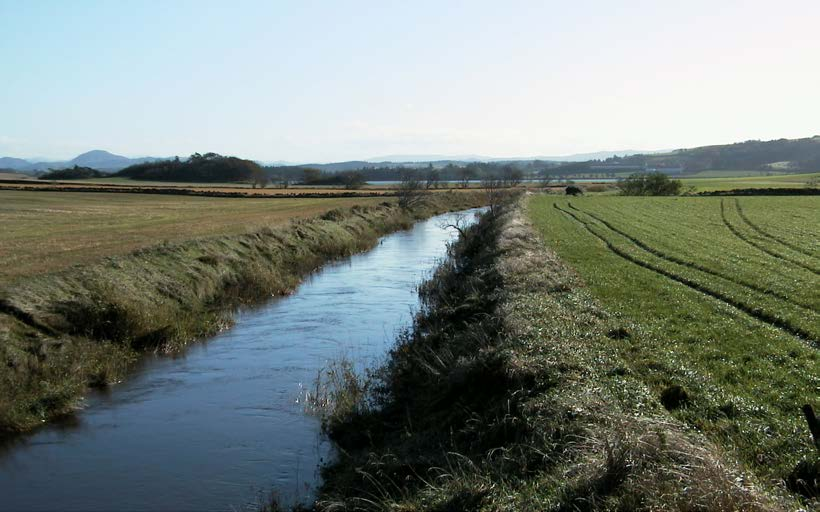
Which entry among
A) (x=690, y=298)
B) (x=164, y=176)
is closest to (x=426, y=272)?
(x=690, y=298)

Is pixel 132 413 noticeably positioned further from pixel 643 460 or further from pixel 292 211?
pixel 292 211

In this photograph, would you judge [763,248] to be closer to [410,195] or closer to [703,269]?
[703,269]

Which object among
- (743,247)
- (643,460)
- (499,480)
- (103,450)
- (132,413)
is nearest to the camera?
(643,460)

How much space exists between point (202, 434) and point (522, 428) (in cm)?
690

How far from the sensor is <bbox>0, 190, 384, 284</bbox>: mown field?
82.5ft

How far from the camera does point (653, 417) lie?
8172 mm

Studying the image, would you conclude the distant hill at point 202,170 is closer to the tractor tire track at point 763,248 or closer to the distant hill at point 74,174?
the distant hill at point 74,174

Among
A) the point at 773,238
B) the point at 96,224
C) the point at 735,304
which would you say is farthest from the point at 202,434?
the point at 96,224

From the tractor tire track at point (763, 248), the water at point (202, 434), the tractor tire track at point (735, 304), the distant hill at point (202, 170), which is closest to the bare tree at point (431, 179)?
the distant hill at point (202, 170)

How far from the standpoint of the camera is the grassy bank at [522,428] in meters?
6.55

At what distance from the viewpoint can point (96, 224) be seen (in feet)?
135

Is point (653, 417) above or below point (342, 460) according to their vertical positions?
above

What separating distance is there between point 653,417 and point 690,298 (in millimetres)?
9314

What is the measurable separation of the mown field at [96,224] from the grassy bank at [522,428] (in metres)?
13.5
